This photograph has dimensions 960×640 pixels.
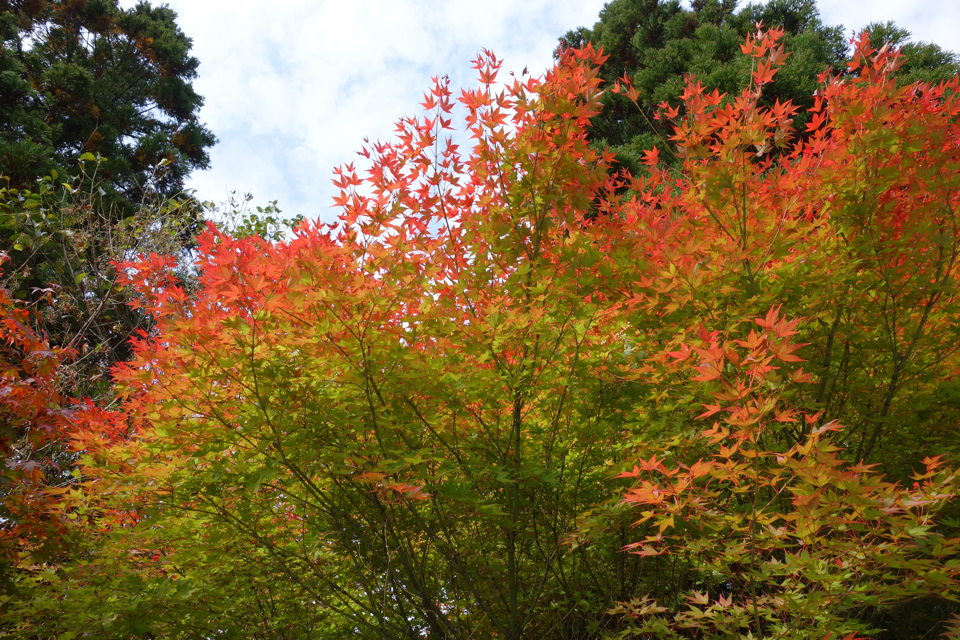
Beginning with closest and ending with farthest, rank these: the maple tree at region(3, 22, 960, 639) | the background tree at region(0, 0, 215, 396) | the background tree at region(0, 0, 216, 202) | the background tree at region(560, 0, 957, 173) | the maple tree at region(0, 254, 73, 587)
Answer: the maple tree at region(3, 22, 960, 639), the maple tree at region(0, 254, 73, 587), the background tree at region(0, 0, 215, 396), the background tree at region(560, 0, 957, 173), the background tree at region(0, 0, 216, 202)

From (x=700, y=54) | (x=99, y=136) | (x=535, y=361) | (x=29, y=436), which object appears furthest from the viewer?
(x=99, y=136)

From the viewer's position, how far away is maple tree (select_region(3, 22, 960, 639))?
2.49 meters

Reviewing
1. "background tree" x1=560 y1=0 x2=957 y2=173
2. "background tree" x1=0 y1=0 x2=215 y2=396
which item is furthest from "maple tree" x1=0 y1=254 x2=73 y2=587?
"background tree" x1=560 y1=0 x2=957 y2=173

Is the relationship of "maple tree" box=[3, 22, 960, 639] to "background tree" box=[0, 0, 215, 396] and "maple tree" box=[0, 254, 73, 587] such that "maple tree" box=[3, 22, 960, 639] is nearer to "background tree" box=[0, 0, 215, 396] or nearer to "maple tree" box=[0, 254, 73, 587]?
"maple tree" box=[0, 254, 73, 587]

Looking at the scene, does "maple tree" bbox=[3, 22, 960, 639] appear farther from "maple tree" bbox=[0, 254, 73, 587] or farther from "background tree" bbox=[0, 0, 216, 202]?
"background tree" bbox=[0, 0, 216, 202]

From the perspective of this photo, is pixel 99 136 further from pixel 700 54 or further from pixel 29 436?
pixel 700 54

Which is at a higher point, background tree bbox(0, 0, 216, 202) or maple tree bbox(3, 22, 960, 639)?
background tree bbox(0, 0, 216, 202)

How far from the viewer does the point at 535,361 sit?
8.82 ft

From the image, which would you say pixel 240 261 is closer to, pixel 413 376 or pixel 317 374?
pixel 317 374

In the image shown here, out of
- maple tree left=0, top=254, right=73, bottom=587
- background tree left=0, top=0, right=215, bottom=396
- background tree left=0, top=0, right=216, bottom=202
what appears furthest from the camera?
background tree left=0, top=0, right=216, bottom=202

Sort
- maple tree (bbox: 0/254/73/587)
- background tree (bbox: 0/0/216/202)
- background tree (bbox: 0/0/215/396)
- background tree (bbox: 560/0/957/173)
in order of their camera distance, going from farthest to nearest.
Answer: background tree (bbox: 0/0/216/202), background tree (bbox: 560/0/957/173), background tree (bbox: 0/0/215/396), maple tree (bbox: 0/254/73/587)

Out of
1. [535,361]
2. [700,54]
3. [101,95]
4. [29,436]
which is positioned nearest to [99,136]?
[101,95]

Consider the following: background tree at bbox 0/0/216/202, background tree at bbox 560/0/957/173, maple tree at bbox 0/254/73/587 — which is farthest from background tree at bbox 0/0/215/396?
background tree at bbox 560/0/957/173

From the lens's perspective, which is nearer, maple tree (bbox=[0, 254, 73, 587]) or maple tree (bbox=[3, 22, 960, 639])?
maple tree (bbox=[3, 22, 960, 639])
